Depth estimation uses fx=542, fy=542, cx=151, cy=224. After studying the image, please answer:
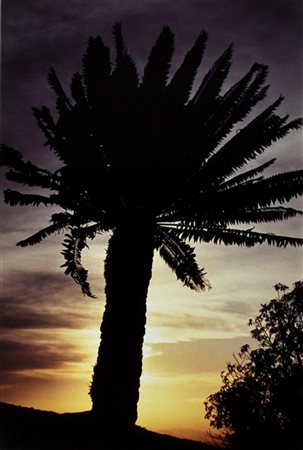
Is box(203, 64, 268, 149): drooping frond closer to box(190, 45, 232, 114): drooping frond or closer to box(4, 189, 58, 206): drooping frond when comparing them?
box(190, 45, 232, 114): drooping frond

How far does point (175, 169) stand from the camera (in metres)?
10.4

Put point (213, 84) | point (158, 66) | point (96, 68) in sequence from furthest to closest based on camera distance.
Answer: point (213, 84), point (158, 66), point (96, 68)

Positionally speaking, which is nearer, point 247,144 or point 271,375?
point 247,144

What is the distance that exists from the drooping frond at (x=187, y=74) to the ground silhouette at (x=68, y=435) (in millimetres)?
6221

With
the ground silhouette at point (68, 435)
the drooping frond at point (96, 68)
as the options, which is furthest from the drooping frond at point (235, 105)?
the ground silhouette at point (68, 435)

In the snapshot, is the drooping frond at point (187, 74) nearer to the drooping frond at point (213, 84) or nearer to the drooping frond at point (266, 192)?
A: the drooping frond at point (213, 84)

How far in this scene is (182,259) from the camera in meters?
11.1

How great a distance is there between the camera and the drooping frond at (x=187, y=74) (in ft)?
35.5

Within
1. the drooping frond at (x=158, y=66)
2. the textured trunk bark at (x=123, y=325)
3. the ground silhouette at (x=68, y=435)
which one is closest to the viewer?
the ground silhouette at (x=68, y=435)

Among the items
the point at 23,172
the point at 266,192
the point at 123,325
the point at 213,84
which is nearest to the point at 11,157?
the point at 23,172

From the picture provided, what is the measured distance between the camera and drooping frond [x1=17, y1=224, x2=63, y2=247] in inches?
449

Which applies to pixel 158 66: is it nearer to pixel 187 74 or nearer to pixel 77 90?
pixel 187 74

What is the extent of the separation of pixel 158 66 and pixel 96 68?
1210mm

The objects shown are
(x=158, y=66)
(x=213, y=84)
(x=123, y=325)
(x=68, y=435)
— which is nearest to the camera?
(x=68, y=435)
